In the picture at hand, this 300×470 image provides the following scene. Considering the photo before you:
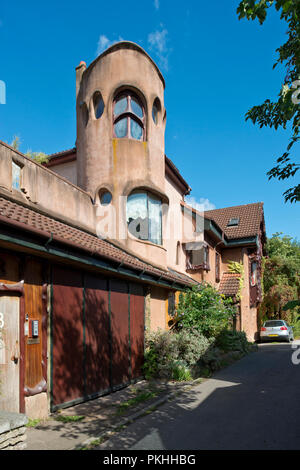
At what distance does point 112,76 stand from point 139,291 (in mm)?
7431

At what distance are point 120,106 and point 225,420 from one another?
1076 centimetres

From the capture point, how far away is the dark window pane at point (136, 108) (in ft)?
47.9

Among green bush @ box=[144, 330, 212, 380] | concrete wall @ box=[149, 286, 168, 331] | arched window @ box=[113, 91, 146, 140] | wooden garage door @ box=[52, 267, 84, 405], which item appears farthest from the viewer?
arched window @ box=[113, 91, 146, 140]

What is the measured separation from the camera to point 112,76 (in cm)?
1434

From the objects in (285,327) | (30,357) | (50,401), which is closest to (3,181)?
(30,357)

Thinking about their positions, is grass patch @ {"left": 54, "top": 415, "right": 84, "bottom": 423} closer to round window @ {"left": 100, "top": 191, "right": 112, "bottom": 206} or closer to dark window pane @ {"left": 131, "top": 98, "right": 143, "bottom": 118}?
round window @ {"left": 100, "top": 191, "right": 112, "bottom": 206}

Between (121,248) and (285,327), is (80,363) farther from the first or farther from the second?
(285,327)

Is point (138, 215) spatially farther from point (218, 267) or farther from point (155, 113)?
point (218, 267)

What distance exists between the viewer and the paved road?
598 centimetres

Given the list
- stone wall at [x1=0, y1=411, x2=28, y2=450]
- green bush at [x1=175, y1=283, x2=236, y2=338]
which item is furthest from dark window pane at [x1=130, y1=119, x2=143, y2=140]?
stone wall at [x1=0, y1=411, x2=28, y2=450]

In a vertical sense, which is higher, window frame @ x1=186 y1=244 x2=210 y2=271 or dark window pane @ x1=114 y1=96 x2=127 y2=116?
dark window pane @ x1=114 y1=96 x2=127 y2=116

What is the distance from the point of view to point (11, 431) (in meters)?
4.89

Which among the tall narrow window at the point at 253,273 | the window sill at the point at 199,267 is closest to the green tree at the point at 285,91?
the window sill at the point at 199,267

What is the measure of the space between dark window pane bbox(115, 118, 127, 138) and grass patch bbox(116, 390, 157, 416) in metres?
8.54
